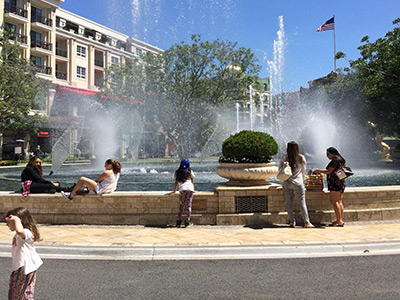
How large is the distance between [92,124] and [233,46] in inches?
911

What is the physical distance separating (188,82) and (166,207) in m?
30.9

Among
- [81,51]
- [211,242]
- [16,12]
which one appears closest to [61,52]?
[81,51]

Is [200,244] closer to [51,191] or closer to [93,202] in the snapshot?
[93,202]

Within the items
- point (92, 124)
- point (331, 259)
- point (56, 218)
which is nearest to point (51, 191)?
point (56, 218)

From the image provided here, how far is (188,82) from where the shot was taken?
38.1 m

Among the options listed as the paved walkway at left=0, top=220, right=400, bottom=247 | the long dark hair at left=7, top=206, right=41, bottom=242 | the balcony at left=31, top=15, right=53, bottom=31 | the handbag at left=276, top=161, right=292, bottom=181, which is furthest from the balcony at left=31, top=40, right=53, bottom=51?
the long dark hair at left=7, top=206, right=41, bottom=242

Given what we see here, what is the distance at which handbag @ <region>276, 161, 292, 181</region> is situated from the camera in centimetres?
788

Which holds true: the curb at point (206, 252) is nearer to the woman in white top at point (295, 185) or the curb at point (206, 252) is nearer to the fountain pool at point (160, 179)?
the woman in white top at point (295, 185)

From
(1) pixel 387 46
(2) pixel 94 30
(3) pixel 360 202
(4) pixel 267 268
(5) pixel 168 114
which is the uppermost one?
(2) pixel 94 30

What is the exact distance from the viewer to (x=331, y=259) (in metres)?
5.81

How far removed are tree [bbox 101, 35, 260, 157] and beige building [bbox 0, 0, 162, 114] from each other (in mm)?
7811

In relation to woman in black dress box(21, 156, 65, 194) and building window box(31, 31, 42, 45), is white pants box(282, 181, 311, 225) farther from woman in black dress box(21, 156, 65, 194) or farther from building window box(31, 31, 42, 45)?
building window box(31, 31, 42, 45)

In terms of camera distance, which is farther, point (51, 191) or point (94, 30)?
point (94, 30)

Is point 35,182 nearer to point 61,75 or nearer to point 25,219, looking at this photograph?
point 25,219
